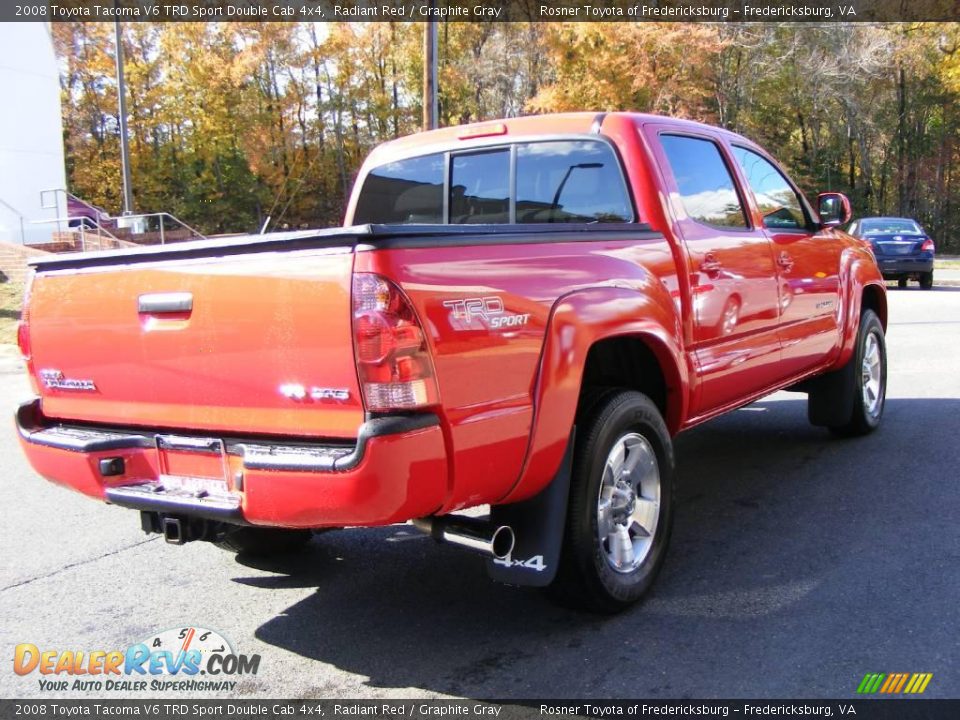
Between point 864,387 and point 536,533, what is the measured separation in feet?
13.8

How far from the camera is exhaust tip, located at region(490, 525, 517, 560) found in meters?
3.32

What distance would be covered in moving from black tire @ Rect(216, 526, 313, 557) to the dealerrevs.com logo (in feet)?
2.14

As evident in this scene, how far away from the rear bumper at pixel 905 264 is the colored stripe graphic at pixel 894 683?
61.2 feet

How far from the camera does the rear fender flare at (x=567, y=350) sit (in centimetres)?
325

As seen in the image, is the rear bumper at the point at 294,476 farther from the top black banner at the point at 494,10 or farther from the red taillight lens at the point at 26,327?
the top black banner at the point at 494,10

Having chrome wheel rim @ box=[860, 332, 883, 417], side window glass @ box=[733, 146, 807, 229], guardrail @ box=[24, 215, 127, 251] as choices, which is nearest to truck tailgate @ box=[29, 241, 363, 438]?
side window glass @ box=[733, 146, 807, 229]

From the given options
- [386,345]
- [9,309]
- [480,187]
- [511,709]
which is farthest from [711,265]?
[9,309]

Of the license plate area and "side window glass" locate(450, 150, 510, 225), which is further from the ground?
"side window glass" locate(450, 150, 510, 225)

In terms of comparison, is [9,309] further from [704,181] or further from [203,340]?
[203,340]

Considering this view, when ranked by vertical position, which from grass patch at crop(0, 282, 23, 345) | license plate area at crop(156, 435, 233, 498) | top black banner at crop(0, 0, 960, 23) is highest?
top black banner at crop(0, 0, 960, 23)

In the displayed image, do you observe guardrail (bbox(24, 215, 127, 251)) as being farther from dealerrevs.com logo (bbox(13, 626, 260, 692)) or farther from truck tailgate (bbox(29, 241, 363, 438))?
dealerrevs.com logo (bbox(13, 626, 260, 692))

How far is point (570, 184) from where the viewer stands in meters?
4.55

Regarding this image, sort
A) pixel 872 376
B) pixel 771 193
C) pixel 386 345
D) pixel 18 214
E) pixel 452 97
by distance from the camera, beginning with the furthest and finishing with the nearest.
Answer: pixel 452 97 → pixel 18 214 → pixel 872 376 → pixel 771 193 → pixel 386 345

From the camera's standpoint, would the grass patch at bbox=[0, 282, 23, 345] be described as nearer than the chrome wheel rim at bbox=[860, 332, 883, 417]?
No
